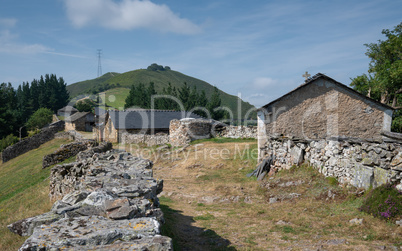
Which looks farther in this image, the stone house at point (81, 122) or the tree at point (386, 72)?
the stone house at point (81, 122)

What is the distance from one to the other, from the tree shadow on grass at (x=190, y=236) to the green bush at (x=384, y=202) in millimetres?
4366

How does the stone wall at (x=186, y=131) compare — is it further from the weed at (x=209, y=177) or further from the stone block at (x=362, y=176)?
the stone block at (x=362, y=176)

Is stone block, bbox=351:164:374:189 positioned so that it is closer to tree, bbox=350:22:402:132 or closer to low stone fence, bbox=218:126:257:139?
tree, bbox=350:22:402:132

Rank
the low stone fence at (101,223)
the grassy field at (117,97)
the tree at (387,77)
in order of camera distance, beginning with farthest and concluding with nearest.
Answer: the grassy field at (117,97), the tree at (387,77), the low stone fence at (101,223)

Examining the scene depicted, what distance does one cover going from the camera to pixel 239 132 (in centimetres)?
3162

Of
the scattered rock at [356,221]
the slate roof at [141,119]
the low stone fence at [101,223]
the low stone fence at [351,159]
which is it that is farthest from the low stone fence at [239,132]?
the low stone fence at [101,223]

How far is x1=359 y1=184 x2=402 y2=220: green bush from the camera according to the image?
7.21m

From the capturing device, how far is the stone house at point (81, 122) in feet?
189

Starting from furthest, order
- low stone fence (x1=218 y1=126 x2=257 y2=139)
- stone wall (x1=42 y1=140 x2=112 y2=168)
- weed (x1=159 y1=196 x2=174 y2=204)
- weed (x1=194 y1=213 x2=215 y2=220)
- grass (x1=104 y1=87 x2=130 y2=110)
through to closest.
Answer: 1. grass (x1=104 y1=87 x2=130 y2=110)
2. low stone fence (x1=218 y1=126 x2=257 y2=139)
3. stone wall (x1=42 y1=140 x2=112 y2=168)
4. weed (x1=159 y1=196 x2=174 y2=204)
5. weed (x1=194 y1=213 x2=215 y2=220)

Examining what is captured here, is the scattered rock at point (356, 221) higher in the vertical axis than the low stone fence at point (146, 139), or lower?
lower

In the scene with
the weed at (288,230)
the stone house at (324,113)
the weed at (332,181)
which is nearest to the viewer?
the weed at (288,230)

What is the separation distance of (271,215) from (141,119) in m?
33.3

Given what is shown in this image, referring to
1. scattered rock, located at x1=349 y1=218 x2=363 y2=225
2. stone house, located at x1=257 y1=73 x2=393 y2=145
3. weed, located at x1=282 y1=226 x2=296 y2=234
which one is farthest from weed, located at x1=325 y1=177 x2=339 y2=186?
stone house, located at x1=257 y1=73 x2=393 y2=145

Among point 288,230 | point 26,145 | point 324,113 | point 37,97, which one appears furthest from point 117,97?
point 288,230
